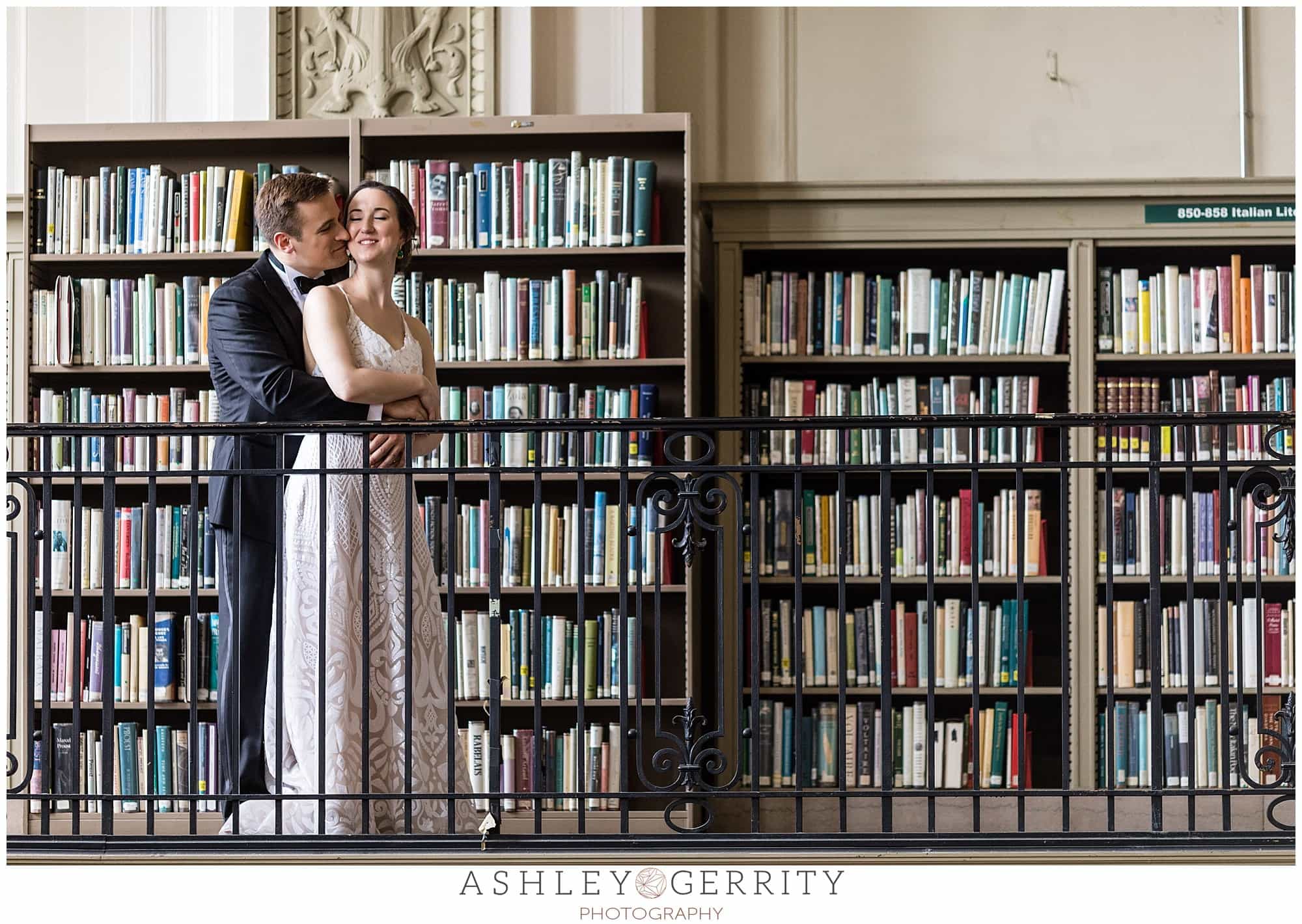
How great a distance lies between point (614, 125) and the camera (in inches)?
169

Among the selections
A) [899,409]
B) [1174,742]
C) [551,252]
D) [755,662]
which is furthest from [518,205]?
[1174,742]

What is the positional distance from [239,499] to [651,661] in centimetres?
187

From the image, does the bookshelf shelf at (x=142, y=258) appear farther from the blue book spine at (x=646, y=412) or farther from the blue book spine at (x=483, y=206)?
the blue book spine at (x=646, y=412)

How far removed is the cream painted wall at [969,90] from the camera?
15.8 ft

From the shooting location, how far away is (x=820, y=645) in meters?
4.57

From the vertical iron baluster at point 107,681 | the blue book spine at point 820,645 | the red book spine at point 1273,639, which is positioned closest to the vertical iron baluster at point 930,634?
the blue book spine at point 820,645

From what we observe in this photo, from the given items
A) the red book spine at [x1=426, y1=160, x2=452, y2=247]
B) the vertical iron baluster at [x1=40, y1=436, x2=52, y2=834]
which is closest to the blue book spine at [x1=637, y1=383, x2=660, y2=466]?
the red book spine at [x1=426, y1=160, x2=452, y2=247]

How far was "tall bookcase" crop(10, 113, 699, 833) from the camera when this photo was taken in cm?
428

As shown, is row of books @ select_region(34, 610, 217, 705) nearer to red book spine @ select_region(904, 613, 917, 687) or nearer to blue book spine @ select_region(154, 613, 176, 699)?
blue book spine @ select_region(154, 613, 176, 699)

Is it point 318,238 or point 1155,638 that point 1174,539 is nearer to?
point 1155,638

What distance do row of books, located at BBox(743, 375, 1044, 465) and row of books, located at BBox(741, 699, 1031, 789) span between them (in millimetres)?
814

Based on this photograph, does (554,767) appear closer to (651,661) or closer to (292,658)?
(651,661)

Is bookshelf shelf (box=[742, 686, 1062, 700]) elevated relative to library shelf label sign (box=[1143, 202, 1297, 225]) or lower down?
lower down
